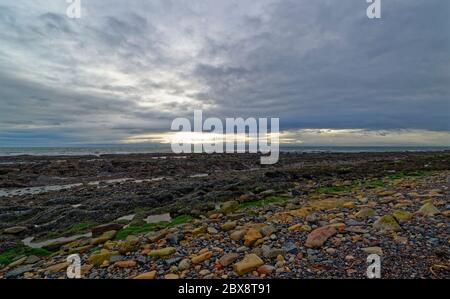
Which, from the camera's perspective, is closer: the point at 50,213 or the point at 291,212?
the point at 291,212

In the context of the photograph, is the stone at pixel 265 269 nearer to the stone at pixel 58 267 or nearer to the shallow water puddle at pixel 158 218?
the stone at pixel 58 267

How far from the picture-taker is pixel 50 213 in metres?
10.6

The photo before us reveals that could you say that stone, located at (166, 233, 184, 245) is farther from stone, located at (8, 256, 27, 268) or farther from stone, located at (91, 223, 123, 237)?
stone, located at (8, 256, 27, 268)

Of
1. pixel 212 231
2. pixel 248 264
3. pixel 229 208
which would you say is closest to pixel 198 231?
pixel 212 231

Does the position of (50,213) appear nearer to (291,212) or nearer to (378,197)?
(291,212)

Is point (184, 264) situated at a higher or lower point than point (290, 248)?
lower

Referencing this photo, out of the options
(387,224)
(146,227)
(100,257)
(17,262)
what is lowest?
(17,262)

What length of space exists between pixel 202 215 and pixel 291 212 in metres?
3.14

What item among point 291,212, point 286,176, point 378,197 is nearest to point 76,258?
point 291,212

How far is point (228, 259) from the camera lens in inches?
187

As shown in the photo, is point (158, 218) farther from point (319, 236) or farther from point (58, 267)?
point (319, 236)

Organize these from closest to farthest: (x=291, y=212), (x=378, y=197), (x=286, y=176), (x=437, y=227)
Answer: (x=437, y=227) < (x=291, y=212) < (x=378, y=197) < (x=286, y=176)

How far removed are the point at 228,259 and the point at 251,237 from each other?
94 centimetres
